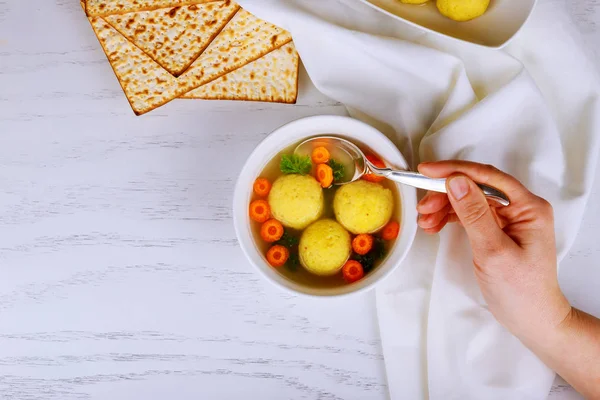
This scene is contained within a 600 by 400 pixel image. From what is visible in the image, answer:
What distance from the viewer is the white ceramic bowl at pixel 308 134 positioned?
944 millimetres

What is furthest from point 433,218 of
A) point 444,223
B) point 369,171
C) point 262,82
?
point 262,82

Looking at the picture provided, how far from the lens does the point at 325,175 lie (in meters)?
1.02

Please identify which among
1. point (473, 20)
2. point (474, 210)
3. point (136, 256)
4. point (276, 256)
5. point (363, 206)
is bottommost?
point (136, 256)

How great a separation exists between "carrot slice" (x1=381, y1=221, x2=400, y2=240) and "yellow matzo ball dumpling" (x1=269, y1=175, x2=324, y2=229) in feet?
0.38

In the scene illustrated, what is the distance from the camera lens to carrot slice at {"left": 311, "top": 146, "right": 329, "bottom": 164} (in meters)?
1.03

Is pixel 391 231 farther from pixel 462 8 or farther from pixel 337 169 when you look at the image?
pixel 462 8

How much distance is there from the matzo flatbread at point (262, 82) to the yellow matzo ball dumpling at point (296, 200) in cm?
17

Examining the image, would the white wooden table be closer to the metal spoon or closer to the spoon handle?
the metal spoon

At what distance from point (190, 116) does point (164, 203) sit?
168 millimetres

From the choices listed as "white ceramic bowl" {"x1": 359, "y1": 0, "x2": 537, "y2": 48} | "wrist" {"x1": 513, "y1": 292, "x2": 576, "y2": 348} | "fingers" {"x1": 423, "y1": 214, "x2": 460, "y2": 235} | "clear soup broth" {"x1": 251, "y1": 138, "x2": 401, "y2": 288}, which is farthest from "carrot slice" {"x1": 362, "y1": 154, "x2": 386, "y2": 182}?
"wrist" {"x1": 513, "y1": 292, "x2": 576, "y2": 348}

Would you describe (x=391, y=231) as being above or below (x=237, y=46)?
below

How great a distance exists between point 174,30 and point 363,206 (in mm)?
461

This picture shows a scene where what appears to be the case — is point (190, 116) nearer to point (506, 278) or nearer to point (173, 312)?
point (173, 312)

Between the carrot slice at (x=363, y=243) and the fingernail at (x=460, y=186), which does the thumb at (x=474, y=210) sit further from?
the carrot slice at (x=363, y=243)
